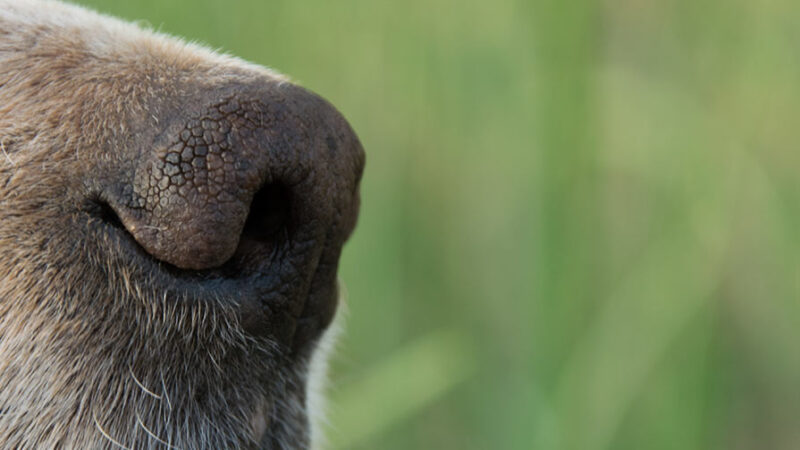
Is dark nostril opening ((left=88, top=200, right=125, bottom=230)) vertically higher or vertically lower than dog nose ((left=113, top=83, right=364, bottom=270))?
lower

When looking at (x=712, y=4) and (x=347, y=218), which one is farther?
(x=712, y=4)

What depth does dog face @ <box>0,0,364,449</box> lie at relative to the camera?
3.80 feet

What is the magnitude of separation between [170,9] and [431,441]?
60.6 inches

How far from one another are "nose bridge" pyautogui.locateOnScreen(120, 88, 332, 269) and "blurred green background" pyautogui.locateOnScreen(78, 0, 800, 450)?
0.99m

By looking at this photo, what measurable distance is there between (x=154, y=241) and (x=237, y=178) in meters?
0.12

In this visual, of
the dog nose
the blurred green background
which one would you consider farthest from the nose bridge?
the blurred green background

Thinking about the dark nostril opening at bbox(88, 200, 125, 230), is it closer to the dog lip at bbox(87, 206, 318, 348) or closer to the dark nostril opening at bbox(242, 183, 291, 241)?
the dog lip at bbox(87, 206, 318, 348)

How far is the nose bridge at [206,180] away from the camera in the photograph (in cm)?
113

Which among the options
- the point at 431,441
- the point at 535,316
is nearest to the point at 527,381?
the point at 535,316

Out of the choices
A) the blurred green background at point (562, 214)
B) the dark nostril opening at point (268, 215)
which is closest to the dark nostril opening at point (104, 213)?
the dark nostril opening at point (268, 215)

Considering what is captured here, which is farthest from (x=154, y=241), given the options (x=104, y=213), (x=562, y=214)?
(x=562, y=214)

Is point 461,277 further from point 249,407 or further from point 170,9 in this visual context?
point 249,407

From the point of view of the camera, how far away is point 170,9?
119 inches

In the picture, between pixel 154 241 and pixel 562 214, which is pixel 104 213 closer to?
pixel 154 241
